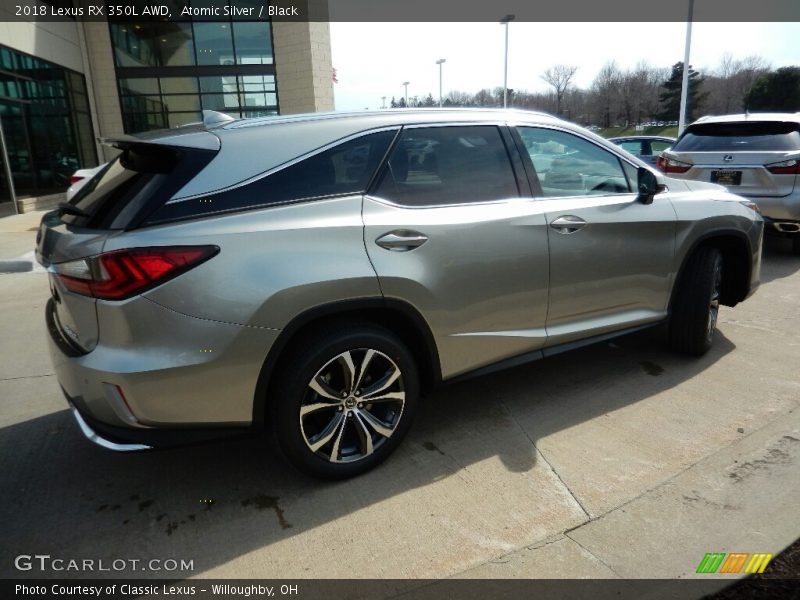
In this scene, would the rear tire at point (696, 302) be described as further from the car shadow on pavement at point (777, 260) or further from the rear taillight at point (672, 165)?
the rear taillight at point (672, 165)

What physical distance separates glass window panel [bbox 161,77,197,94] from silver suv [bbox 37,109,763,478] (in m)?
20.3

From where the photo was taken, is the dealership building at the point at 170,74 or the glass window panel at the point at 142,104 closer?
the dealership building at the point at 170,74

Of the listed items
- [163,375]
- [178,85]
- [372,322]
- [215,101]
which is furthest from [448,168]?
[178,85]

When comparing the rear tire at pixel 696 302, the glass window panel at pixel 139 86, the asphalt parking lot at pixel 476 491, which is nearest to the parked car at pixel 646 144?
the rear tire at pixel 696 302

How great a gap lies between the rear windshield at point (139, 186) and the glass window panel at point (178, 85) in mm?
20526

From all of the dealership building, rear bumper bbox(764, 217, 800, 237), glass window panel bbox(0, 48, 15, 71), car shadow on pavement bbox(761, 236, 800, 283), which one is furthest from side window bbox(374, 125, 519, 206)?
the dealership building

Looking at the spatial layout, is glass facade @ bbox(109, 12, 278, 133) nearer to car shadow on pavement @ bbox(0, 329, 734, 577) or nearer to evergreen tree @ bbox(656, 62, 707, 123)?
car shadow on pavement @ bbox(0, 329, 734, 577)

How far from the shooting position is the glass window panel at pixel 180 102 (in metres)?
20.8

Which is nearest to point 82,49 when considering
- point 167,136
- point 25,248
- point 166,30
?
point 166,30

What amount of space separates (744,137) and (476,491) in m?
6.41

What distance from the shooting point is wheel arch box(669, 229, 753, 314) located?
12.6 ft

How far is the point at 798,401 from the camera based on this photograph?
11.1 feet

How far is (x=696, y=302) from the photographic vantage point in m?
3.88
